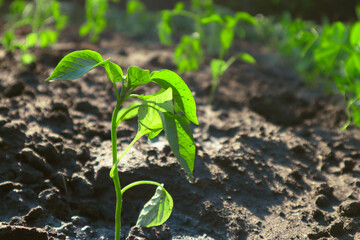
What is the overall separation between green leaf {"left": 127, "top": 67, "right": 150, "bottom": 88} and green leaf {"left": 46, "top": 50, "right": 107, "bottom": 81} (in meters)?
0.09

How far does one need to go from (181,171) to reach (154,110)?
0.63 m

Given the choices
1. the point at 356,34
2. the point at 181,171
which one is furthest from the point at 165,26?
the point at 181,171

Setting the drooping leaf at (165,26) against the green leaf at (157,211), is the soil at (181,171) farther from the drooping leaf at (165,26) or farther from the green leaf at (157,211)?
the drooping leaf at (165,26)

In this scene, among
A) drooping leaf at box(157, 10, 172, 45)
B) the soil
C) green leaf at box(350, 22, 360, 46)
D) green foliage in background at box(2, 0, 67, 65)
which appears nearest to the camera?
the soil

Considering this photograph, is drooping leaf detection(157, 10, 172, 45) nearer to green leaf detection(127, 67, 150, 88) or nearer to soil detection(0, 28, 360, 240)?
soil detection(0, 28, 360, 240)

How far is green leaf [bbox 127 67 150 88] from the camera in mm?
1036

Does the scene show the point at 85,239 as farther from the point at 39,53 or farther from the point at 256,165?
the point at 39,53

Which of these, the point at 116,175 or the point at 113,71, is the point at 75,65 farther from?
the point at 116,175

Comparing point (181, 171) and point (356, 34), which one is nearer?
point (181, 171)

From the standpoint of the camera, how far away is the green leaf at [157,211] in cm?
107

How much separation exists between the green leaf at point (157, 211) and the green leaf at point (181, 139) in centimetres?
13

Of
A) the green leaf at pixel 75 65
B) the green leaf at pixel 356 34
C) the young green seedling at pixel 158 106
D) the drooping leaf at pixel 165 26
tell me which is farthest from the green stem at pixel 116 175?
the drooping leaf at pixel 165 26

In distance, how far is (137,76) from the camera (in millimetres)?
1048

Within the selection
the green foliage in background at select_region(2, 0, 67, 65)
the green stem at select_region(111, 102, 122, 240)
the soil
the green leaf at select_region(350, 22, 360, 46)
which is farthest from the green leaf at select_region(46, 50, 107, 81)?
the green foliage in background at select_region(2, 0, 67, 65)
